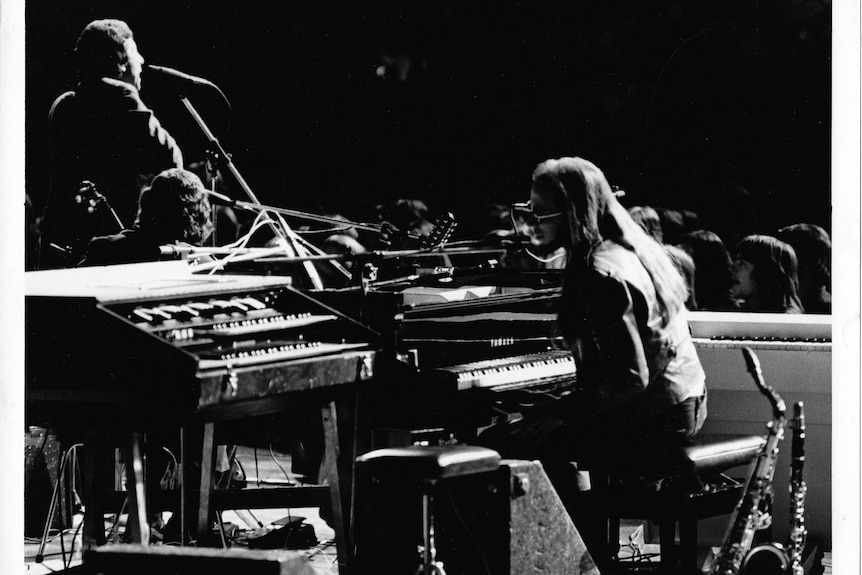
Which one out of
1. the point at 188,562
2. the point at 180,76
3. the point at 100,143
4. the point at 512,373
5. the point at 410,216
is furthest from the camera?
the point at 410,216

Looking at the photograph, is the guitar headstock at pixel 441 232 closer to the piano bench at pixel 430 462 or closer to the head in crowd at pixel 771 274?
the piano bench at pixel 430 462

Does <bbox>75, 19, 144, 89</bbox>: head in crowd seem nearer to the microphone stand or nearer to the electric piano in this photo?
the microphone stand

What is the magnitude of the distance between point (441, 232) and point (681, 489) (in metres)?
1.30

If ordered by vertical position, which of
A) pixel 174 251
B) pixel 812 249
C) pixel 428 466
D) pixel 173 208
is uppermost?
pixel 173 208

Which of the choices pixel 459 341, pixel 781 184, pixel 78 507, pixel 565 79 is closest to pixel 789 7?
pixel 781 184

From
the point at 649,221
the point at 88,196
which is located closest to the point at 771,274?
the point at 649,221

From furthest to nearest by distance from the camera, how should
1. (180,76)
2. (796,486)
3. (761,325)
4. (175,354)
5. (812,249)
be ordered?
(180,76), (812,249), (761,325), (796,486), (175,354)

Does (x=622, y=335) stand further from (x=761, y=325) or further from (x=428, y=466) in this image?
(x=761, y=325)

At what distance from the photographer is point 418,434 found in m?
4.00

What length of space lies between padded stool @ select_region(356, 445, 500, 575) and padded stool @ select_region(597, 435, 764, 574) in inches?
25.8

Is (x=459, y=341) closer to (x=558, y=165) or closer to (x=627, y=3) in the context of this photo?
(x=558, y=165)

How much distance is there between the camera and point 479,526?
3316mm

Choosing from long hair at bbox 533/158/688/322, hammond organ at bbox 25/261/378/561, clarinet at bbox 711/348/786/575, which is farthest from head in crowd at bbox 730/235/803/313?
hammond organ at bbox 25/261/378/561

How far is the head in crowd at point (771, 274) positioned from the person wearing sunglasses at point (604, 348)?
1.15 meters
